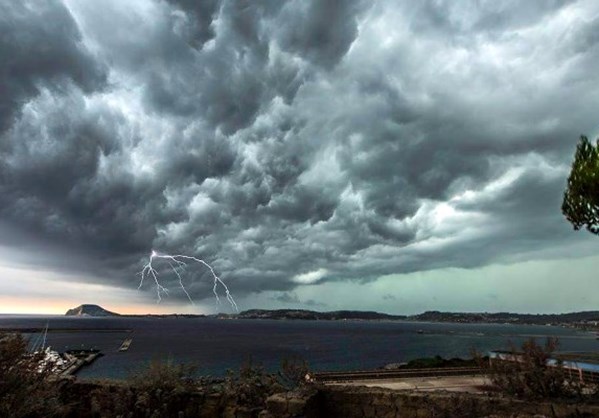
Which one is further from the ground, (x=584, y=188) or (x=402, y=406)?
(x=584, y=188)

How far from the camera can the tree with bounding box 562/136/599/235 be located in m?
14.4

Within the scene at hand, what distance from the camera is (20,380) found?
22.7 ft

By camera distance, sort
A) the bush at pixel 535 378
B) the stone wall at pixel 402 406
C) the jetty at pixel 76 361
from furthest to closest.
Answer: the jetty at pixel 76 361, the bush at pixel 535 378, the stone wall at pixel 402 406

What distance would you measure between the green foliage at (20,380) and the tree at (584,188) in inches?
634

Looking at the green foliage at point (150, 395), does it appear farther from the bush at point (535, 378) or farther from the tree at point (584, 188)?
the tree at point (584, 188)

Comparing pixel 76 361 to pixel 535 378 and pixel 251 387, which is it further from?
pixel 535 378

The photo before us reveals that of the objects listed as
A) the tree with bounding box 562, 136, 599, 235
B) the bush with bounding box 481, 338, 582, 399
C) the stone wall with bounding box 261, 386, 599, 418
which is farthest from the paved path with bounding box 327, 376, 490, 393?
the stone wall with bounding box 261, 386, 599, 418

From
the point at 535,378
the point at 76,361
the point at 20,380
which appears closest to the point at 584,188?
the point at 535,378

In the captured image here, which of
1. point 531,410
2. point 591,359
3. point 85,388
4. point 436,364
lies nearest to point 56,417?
point 85,388

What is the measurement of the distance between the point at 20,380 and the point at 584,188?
16563mm

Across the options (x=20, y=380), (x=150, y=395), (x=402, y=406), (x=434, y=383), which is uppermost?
(x=20, y=380)

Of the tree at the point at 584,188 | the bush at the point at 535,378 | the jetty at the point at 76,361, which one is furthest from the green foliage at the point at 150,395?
the jetty at the point at 76,361

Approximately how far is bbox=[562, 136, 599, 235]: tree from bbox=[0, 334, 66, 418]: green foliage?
634 inches

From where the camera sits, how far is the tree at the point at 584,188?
14367 mm
